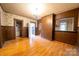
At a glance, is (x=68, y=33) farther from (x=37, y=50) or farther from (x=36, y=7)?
(x=36, y=7)

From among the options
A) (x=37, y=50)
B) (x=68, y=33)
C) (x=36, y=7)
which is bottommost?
(x=37, y=50)

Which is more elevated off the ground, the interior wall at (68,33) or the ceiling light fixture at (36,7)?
the ceiling light fixture at (36,7)

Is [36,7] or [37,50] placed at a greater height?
[36,7]

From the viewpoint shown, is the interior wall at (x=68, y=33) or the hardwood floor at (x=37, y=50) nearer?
the hardwood floor at (x=37, y=50)

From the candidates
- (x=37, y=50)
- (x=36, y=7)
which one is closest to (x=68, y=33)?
(x=37, y=50)

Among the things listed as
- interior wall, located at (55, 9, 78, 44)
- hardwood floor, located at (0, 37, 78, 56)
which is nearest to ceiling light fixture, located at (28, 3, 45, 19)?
interior wall, located at (55, 9, 78, 44)

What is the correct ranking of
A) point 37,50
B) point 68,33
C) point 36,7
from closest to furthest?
point 37,50
point 36,7
point 68,33

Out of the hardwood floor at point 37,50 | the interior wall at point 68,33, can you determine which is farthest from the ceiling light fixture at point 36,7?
the hardwood floor at point 37,50

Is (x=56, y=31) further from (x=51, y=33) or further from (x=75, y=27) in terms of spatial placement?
(x=75, y=27)

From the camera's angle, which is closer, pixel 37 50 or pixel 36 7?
pixel 37 50

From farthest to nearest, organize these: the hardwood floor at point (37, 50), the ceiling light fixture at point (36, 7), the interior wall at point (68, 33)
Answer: the interior wall at point (68, 33), the ceiling light fixture at point (36, 7), the hardwood floor at point (37, 50)

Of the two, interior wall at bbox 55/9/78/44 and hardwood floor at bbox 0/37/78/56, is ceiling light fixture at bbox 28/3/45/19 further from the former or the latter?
hardwood floor at bbox 0/37/78/56

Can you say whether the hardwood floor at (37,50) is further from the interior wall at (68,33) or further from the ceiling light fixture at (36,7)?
the ceiling light fixture at (36,7)

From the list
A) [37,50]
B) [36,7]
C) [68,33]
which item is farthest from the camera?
[68,33]
